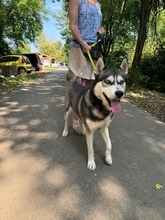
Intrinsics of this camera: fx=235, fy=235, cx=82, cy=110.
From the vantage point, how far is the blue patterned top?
3.73m

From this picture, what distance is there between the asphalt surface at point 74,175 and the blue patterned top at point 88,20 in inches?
71.8

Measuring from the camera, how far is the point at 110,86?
288 cm

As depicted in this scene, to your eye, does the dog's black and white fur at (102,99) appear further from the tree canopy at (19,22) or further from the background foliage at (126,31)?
the tree canopy at (19,22)

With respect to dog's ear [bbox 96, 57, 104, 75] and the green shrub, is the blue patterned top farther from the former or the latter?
the green shrub

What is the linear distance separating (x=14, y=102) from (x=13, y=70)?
1146 centimetres

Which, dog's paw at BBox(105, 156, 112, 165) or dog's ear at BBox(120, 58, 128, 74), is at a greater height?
dog's ear at BBox(120, 58, 128, 74)

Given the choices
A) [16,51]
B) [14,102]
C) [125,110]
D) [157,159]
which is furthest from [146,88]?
[16,51]

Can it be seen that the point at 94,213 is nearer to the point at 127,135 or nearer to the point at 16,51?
the point at 127,135

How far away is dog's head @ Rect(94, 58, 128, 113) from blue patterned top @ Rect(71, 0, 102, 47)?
1.03m

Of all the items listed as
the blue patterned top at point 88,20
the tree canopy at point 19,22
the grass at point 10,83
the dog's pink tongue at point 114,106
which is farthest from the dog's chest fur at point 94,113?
the tree canopy at point 19,22

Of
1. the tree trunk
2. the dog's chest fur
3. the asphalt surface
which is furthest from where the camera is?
the tree trunk

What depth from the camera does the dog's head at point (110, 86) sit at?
9.33ft

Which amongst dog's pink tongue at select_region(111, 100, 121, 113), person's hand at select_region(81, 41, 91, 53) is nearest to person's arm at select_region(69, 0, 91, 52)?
person's hand at select_region(81, 41, 91, 53)

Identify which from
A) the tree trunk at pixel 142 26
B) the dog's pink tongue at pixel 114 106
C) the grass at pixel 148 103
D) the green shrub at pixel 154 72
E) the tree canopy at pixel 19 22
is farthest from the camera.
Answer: the tree canopy at pixel 19 22
